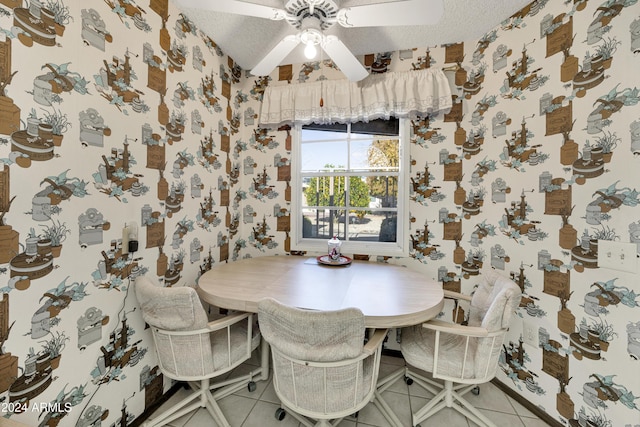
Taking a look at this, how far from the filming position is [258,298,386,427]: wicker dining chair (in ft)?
3.60

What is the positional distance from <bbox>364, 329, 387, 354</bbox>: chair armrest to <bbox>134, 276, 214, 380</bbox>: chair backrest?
0.84 metres

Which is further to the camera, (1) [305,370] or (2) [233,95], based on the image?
(2) [233,95]

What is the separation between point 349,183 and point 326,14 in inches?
54.6

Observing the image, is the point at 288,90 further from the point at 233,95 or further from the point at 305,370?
the point at 305,370

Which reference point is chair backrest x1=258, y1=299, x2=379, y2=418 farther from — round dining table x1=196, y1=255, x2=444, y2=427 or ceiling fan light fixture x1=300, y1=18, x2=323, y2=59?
ceiling fan light fixture x1=300, y1=18, x2=323, y2=59

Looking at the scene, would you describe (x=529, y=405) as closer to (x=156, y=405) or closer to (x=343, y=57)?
(x=156, y=405)

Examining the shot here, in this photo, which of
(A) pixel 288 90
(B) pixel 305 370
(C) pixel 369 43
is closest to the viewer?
(B) pixel 305 370

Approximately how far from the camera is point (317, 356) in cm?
113

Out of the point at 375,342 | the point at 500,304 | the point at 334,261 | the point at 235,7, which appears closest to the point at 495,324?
the point at 500,304

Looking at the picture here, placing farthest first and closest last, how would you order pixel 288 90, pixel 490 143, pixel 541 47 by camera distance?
pixel 288 90 < pixel 490 143 < pixel 541 47

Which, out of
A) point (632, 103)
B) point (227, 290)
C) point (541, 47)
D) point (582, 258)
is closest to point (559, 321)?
point (582, 258)

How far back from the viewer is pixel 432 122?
2.20 m

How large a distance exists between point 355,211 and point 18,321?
2.19m

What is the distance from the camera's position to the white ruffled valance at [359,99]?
210cm
